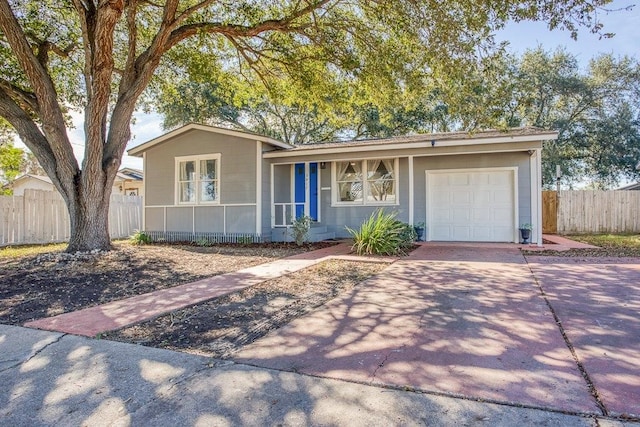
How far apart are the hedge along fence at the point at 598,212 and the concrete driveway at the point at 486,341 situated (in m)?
10.3

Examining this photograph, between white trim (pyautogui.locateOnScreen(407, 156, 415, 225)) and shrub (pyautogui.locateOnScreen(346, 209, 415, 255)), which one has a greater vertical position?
white trim (pyautogui.locateOnScreen(407, 156, 415, 225))

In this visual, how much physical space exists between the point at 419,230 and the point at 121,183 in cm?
1805

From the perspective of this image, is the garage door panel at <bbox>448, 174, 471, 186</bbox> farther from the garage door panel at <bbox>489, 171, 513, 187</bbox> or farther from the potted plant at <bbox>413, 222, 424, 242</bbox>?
the potted plant at <bbox>413, 222, 424, 242</bbox>

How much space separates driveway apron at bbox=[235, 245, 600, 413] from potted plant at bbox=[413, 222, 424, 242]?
512 cm

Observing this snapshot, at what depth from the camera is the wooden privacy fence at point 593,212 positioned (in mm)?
14523

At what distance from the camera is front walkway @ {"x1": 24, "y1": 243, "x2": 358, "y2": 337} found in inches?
156

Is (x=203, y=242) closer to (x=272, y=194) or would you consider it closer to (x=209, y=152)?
(x=272, y=194)

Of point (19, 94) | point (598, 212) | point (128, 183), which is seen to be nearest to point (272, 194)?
point (19, 94)

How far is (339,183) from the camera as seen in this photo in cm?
1219

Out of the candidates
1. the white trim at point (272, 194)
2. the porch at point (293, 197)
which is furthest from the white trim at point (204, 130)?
the porch at point (293, 197)

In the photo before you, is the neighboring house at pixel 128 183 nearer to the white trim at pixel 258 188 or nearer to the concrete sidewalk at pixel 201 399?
the white trim at pixel 258 188

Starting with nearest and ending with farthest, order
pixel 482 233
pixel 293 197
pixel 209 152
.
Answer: pixel 482 233 < pixel 209 152 < pixel 293 197

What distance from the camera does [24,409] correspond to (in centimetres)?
234

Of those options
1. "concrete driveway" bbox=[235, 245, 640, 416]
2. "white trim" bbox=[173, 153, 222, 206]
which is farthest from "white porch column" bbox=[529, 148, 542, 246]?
"white trim" bbox=[173, 153, 222, 206]
